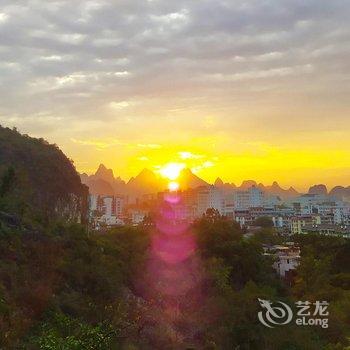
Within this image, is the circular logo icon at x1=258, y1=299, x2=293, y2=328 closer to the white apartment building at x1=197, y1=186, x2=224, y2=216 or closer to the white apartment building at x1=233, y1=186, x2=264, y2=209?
the white apartment building at x1=197, y1=186, x2=224, y2=216

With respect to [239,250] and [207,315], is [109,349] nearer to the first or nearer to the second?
[207,315]

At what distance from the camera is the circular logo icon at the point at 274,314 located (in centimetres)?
1286

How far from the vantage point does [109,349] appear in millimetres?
6957

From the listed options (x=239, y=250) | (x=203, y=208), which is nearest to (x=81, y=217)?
(x=239, y=250)

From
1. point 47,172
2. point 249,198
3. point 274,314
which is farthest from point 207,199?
point 274,314

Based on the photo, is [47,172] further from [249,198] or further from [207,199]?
[249,198]

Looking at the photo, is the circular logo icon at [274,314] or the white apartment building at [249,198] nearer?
the circular logo icon at [274,314]

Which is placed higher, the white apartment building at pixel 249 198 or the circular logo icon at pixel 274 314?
the white apartment building at pixel 249 198

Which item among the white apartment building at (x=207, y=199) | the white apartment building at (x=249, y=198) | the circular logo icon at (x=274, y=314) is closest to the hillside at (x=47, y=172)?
the circular logo icon at (x=274, y=314)

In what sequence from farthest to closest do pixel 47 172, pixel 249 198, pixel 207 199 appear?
pixel 249 198 < pixel 207 199 < pixel 47 172

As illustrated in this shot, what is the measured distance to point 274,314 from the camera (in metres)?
13.5

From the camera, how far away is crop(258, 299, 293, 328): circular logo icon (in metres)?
12.9

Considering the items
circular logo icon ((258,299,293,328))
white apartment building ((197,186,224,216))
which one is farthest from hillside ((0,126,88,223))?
white apartment building ((197,186,224,216))

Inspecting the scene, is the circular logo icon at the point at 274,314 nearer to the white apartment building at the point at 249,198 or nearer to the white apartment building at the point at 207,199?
the white apartment building at the point at 207,199
